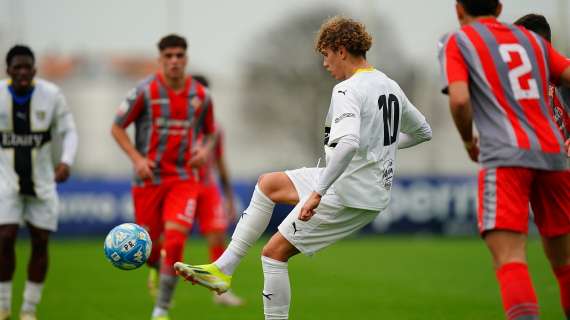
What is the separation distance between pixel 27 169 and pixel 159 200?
4.39ft

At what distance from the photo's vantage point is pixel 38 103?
823 cm

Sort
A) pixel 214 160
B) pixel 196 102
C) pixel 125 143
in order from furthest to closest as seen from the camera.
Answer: pixel 214 160 < pixel 196 102 < pixel 125 143

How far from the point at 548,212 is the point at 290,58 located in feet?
85.0

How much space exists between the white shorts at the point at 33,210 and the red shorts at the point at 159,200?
0.86 meters

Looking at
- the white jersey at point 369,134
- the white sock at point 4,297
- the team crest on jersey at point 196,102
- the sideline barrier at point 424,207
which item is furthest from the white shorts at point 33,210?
the sideline barrier at point 424,207

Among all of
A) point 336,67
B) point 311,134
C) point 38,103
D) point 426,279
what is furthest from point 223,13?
point 336,67

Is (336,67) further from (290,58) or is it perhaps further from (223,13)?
(290,58)

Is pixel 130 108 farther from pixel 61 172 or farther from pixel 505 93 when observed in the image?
pixel 505 93

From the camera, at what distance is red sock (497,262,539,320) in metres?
4.77

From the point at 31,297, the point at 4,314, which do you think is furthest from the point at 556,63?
the point at 4,314

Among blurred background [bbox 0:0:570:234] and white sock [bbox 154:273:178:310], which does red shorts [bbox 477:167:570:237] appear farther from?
blurred background [bbox 0:0:570:234]

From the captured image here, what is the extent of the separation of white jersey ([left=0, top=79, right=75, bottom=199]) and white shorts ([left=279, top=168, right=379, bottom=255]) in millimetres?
3282

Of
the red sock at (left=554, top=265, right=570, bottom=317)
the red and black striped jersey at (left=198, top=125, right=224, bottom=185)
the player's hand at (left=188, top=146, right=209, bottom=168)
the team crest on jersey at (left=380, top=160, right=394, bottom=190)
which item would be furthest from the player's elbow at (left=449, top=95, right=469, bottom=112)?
the red and black striped jersey at (left=198, top=125, right=224, bottom=185)

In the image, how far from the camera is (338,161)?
17.9ft
